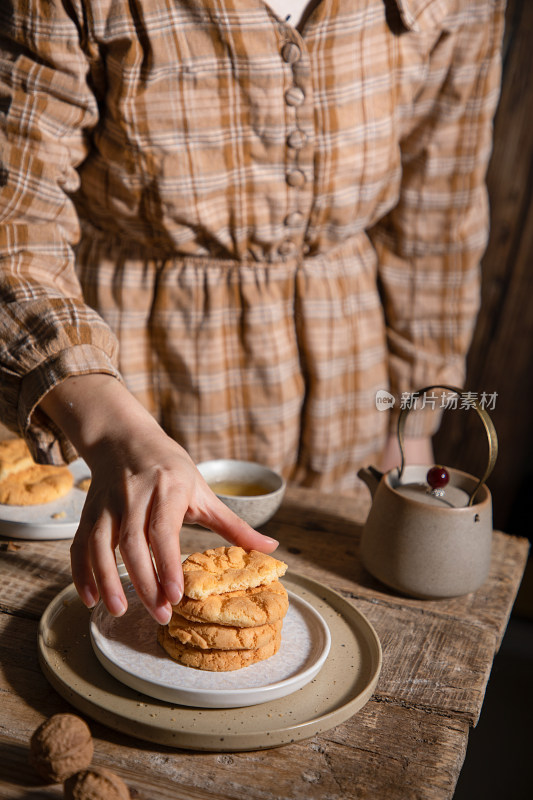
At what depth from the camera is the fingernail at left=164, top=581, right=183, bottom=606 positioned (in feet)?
2.15

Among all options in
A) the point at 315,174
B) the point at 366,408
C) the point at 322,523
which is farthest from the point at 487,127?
the point at 322,523

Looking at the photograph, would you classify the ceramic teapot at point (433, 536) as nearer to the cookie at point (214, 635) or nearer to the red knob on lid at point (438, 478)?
the red knob on lid at point (438, 478)

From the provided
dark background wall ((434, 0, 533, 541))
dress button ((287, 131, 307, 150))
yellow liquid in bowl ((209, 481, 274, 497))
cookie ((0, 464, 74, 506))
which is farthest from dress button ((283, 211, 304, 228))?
dark background wall ((434, 0, 533, 541))

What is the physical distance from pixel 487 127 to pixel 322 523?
2.90 feet

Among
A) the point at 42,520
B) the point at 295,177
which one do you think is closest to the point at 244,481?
the point at 42,520

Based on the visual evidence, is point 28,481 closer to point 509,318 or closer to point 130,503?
point 130,503

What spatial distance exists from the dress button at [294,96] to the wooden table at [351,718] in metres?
0.68

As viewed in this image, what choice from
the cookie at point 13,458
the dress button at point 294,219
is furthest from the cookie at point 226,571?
the dress button at point 294,219

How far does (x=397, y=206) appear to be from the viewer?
1483 millimetres

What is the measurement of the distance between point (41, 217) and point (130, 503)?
516 mm

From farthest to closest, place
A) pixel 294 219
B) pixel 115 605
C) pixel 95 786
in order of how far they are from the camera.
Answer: pixel 294 219
pixel 115 605
pixel 95 786

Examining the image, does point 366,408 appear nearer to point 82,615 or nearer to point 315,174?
point 315,174

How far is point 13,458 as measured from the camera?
1.05m

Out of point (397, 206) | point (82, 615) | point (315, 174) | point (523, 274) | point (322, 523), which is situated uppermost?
point (315, 174)
